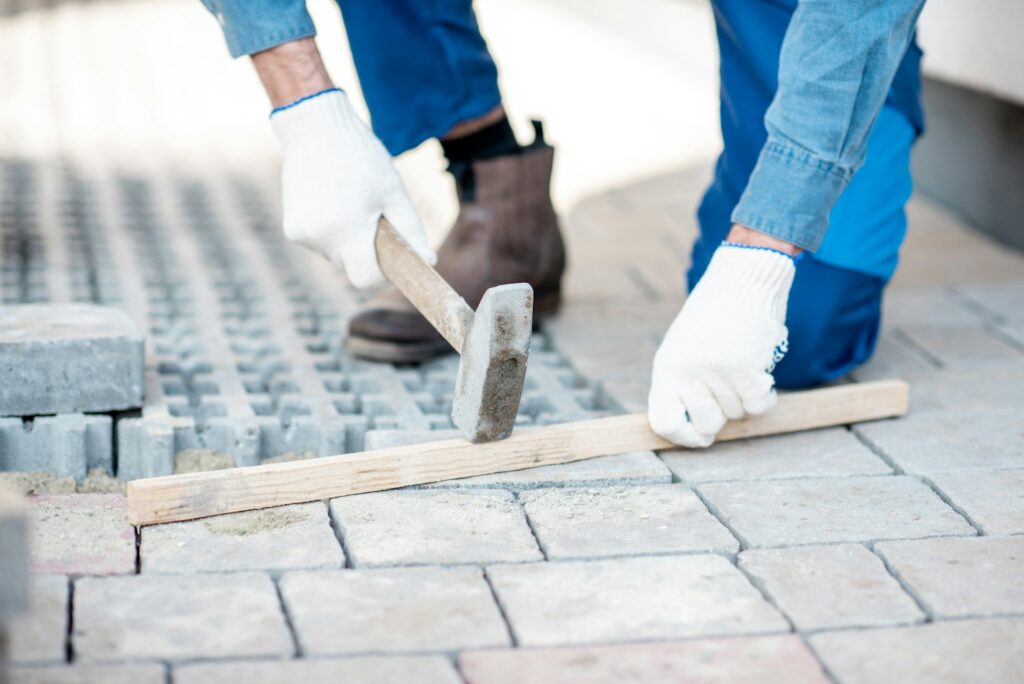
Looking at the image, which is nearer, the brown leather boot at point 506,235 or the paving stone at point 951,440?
the paving stone at point 951,440

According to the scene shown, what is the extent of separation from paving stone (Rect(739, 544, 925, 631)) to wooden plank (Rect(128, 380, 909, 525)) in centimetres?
37

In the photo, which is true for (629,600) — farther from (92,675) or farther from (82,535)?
(82,535)

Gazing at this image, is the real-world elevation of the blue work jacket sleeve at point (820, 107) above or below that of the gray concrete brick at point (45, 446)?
above

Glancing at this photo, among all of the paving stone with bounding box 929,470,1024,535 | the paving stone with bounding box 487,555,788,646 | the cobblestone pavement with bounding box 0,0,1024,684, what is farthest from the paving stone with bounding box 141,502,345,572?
the paving stone with bounding box 929,470,1024,535

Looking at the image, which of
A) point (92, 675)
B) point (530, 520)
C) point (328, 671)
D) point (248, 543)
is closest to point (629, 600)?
point (530, 520)

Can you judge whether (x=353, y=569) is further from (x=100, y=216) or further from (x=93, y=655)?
(x=100, y=216)

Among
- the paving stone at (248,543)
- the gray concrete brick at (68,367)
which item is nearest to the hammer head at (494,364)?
the paving stone at (248,543)

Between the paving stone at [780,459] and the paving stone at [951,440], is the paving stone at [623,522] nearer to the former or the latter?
the paving stone at [780,459]

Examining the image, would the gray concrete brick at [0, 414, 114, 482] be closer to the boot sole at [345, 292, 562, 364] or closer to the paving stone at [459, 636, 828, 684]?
the boot sole at [345, 292, 562, 364]

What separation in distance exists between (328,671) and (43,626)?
34 cm

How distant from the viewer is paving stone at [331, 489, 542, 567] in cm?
171

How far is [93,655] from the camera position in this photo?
4.69 ft

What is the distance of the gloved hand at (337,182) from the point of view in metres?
2.07

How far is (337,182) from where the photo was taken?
6.81ft
